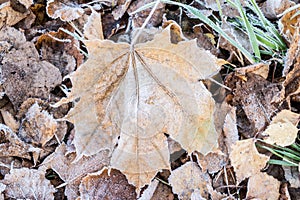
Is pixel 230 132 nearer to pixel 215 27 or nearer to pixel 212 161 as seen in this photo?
pixel 212 161

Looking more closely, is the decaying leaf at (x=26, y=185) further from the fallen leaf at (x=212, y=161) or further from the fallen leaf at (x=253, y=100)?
the fallen leaf at (x=253, y=100)

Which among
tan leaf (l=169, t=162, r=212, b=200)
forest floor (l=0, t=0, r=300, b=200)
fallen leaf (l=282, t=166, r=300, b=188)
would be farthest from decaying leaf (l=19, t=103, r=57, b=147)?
fallen leaf (l=282, t=166, r=300, b=188)

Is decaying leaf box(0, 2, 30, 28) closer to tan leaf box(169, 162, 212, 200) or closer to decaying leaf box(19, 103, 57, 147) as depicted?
decaying leaf box(19, 103, 57, 147)

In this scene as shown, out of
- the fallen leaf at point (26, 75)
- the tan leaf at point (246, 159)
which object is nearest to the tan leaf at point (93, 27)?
the fallen leaf at point (26, 75)

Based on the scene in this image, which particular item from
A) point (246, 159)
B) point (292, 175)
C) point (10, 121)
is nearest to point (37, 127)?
point (10, 121)

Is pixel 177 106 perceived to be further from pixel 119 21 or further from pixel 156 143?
pixel 119 21

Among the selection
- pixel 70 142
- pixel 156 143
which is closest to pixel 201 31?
pixel 156 143
